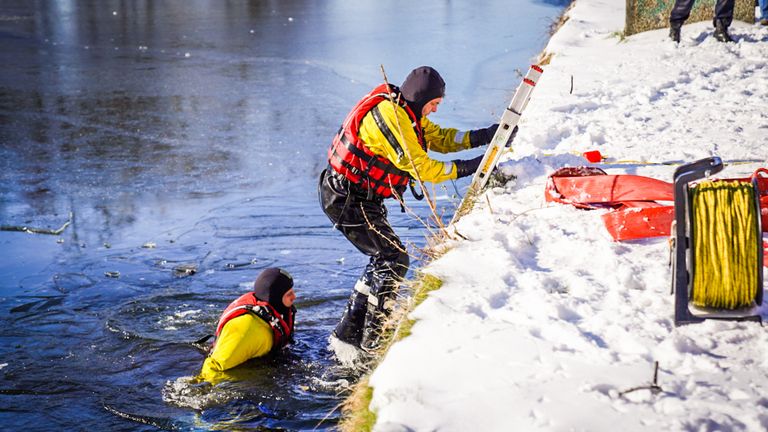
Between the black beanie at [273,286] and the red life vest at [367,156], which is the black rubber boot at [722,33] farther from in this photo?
the black beanie at [273,286]

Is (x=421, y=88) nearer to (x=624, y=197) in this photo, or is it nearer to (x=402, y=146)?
(x=402, y=146)

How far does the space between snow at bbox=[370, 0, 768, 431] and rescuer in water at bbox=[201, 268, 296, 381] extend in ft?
4.47

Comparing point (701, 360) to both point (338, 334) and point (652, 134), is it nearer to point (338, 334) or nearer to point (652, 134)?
point (338, 334)

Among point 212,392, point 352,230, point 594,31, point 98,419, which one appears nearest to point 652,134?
point 352,230

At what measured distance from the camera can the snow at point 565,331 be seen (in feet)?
12.0

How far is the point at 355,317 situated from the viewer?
241 inches

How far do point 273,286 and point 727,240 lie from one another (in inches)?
121

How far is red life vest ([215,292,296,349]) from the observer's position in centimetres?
593

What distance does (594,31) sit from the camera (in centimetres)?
1369

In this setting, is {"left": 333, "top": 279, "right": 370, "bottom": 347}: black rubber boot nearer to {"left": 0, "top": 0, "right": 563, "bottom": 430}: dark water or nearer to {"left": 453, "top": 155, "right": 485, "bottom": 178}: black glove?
{"left": 0, "top": 0, "right": 563, "bottom": 430}: dark water

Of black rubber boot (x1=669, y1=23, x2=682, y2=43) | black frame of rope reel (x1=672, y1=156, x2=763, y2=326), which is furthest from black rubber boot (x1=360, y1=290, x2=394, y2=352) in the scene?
black rubber boot (x1=669, y1=23, x2=682, y2=43)

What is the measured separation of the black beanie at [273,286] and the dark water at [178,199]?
41cm

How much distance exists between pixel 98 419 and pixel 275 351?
4.09 feet

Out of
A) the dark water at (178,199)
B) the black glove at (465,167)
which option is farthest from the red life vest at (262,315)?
the black glove at (465,167)
